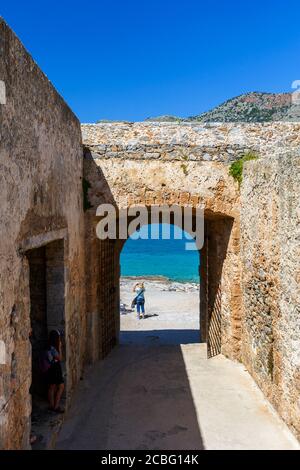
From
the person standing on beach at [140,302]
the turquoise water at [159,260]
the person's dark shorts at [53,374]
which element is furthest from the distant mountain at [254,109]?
the person's dark shorts at [53,374]

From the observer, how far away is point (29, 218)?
3.95m

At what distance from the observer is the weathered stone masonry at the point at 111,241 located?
3.58m

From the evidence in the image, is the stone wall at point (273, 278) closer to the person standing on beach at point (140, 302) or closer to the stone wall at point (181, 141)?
the stone wall at point (181, 141)

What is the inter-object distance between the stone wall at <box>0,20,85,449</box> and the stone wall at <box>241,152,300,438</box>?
9.08 ft

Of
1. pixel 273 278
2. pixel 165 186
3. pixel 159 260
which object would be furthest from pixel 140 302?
pixel 159 260

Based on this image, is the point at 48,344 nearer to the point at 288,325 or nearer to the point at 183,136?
the point at 288,325

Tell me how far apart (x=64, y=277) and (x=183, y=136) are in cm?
334

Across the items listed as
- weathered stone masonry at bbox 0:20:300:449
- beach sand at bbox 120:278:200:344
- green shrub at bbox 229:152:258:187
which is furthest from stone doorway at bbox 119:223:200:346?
green shrub at bbox 229:152:258:187

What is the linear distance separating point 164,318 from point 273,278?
8538 millimetres

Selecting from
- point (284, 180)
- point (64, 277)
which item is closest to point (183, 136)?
point (284, 180)

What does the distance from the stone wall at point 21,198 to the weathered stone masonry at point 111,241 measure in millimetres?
17

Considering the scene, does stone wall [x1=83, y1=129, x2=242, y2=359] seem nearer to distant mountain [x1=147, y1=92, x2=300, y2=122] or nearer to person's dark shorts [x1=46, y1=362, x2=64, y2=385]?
person's dark shorts [x1=46, y1=362, x2=64, y2=385]

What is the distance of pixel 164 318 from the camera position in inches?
534

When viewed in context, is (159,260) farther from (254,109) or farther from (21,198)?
(21,198)
